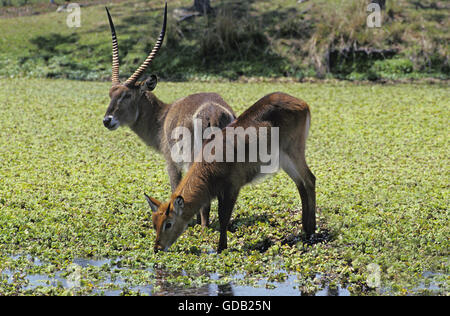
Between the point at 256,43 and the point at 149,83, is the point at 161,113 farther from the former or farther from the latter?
the point at 256,43

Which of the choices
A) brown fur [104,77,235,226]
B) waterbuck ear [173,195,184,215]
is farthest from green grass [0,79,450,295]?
brown fur [104,77,235,226]

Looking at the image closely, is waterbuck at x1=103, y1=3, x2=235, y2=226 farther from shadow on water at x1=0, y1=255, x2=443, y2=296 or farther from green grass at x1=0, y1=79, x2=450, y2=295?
shadow on water at x1=0, y1=255, x2=443, y2=296

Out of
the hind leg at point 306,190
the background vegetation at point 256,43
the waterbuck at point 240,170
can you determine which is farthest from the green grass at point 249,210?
the background vegetation at point 256,43

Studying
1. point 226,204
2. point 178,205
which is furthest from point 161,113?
point 178,205

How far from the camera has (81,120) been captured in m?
14.0

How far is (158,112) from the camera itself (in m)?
8.51

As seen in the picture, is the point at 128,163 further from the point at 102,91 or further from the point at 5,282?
the point at 102,91

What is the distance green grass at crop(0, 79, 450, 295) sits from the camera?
6305 mm

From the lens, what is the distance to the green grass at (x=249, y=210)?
6305 millimetres

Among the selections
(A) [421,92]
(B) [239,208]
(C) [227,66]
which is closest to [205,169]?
(B) [239,208]

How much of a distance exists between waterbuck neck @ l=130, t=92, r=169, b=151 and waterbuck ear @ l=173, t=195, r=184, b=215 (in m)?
2.10

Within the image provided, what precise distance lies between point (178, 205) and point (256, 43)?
13.8 m

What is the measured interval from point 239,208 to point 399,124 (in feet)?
19.2

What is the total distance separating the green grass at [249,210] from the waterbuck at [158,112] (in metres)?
0.75
